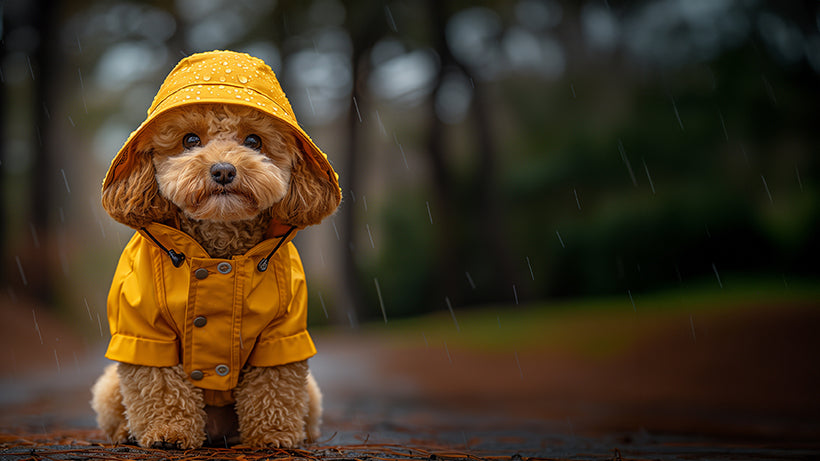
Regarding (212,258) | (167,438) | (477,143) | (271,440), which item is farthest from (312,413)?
(477,143)

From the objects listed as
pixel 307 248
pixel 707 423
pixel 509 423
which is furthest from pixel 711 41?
pixel 307 248

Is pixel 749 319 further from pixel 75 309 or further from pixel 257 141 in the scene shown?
pixel 75 309

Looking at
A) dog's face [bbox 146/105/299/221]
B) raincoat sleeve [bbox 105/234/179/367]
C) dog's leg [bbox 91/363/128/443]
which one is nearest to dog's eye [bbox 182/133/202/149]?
dog's face [bbox 146/105/299/221]

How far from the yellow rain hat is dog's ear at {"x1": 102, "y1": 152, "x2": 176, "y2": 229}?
0.03 metres

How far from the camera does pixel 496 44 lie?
8.18 m

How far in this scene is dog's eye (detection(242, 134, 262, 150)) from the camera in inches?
85.4

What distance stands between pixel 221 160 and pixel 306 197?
36 cm

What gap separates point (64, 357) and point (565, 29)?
24.9 ft

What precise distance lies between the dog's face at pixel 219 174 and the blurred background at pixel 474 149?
18.1 feet

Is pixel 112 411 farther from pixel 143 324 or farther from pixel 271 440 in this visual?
pixel 271 440

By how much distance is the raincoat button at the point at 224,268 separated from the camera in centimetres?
215

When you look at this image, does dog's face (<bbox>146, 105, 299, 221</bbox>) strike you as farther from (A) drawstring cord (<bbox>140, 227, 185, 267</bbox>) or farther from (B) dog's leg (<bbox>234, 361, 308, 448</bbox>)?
(B) dog's leg (<bbox>234, 361, 308, 448</bbox>)

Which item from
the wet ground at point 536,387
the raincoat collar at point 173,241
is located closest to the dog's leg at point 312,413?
the wet ground at point 536,387

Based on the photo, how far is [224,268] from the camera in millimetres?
2150
